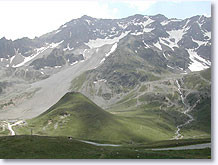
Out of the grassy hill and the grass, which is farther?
the grassy hill

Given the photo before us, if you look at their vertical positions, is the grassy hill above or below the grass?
below

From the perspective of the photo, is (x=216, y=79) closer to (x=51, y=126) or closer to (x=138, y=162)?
(x=138, y=162)

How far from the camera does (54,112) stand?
194875 millimetres

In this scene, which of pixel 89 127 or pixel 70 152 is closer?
pixel 70 152

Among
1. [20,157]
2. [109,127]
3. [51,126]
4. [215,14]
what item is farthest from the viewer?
[51,126]

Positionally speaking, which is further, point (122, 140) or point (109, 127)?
point (109, 127)

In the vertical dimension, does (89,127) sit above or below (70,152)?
below

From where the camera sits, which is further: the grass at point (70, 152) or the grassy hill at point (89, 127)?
the grassy hill at point (89, 127)

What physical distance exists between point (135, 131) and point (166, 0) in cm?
11872

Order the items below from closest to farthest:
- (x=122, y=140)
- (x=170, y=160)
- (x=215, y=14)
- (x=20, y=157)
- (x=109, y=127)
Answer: (x=170, y=160), (x=215, y=14), (x=20, y=157), (x=122, y=140), (x=109, y=127)

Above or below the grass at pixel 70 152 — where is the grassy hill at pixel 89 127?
below

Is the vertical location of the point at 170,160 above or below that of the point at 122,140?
above

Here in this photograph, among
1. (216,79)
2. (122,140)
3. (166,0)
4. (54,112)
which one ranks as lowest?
(122,140)

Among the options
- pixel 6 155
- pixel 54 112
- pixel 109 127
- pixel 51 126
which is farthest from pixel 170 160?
pixel 54 112
